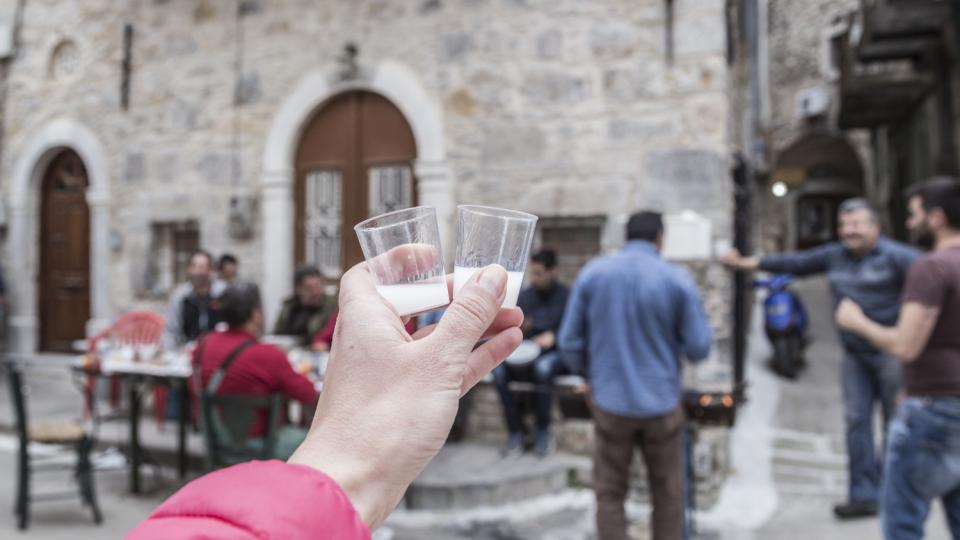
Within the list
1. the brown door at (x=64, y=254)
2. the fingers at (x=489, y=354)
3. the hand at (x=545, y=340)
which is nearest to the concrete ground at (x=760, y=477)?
the brown door at (x=64, y=254)

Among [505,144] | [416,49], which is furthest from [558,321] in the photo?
[416,49]

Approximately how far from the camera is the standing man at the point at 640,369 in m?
3.10

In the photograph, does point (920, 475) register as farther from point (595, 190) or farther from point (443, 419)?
point (595, 190)

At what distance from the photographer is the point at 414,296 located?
37.6 inches

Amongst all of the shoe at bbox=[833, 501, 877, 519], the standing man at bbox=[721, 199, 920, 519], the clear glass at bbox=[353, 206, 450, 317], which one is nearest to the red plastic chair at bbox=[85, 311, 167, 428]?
the standing man at bbox=[721, 199, 920, 519]

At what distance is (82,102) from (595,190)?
5.59 metres

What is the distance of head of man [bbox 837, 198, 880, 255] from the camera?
3.99 metres

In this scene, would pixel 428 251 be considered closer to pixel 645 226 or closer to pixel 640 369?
pixel 640 369

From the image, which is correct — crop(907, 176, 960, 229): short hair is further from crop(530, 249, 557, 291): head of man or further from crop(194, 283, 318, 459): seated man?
crop(194, 283, 318, 459): seated man

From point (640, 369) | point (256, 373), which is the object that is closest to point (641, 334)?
point (640, 369)

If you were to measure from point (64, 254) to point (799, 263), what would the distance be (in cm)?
750

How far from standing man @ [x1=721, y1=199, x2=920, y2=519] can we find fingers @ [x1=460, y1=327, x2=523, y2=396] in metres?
3.33

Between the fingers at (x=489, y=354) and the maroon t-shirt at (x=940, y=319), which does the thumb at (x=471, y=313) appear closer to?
the fingers at (x=489, y=354)

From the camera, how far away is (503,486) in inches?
178
